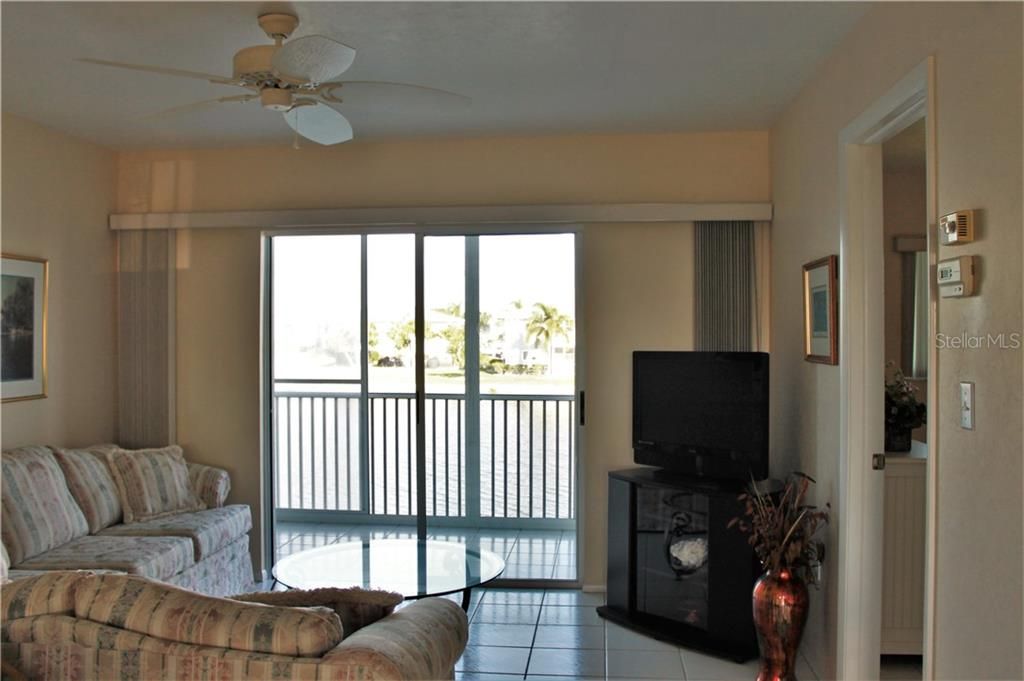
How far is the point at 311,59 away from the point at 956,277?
6.00 feet

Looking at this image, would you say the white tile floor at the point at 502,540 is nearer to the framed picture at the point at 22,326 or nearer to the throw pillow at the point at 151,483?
the throw pillow at the point at 151,483

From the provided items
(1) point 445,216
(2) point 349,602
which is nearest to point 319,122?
(1) point 445,216

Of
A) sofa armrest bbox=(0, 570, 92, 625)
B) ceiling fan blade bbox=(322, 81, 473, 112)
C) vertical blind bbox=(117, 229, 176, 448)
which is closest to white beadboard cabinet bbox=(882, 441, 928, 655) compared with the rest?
ceiling fan blade bbox=(322, 81, 473, 112)

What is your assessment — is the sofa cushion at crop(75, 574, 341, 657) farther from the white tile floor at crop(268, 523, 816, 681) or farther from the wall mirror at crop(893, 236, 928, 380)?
the wall mirror at crop(893, 236, 928, 380)

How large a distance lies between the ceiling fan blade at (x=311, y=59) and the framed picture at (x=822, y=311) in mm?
1971

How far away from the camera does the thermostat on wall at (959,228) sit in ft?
6.41

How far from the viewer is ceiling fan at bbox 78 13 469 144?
7.53ft

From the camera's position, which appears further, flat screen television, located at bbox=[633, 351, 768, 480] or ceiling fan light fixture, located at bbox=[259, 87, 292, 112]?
flat screen television, located at bbox=[633, 351, 768, 480]

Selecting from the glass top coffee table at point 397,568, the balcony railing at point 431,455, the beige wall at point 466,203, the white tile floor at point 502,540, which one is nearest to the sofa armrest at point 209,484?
the beige wall at point 466,203

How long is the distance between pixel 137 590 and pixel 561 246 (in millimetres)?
3128

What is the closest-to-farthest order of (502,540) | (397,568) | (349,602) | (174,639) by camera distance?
1. (174,639)
2. (349,602)
3. (397,568)
4. (502,540)

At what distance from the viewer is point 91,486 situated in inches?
156

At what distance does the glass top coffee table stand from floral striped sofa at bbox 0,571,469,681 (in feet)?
4.27

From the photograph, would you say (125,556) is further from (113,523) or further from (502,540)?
(502,540)
